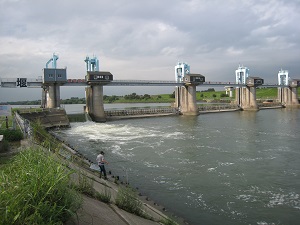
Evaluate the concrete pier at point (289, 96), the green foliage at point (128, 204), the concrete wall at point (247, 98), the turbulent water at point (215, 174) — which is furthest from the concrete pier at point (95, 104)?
the concrete pier at point (289, 96)

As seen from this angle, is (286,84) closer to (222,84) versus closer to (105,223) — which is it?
(222,84)

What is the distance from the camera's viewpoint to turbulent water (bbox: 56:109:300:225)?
38.8 feet

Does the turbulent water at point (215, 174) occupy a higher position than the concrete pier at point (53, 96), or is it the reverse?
the concrete pier at point (53, 96)

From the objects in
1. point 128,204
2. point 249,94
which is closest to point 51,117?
point 128,204

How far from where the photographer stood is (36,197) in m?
4.25

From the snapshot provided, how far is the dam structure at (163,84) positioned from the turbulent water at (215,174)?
24237mm

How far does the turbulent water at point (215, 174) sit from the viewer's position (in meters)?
11.8

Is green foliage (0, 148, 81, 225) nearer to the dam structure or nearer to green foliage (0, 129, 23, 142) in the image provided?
green foliage (0, 129, 23, 142)

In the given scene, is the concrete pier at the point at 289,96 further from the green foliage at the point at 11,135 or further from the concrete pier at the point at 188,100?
the green foliage at the point at 11,135

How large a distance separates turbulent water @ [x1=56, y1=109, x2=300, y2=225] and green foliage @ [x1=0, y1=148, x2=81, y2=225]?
25.0 feet

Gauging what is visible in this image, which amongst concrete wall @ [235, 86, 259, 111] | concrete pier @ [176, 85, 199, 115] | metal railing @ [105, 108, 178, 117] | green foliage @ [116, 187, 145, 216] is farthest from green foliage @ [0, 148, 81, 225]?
concrete wall @ [235, 86, 259, 111]

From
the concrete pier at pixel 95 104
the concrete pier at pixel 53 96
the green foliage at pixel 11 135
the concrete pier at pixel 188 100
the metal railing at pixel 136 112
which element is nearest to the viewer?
the green foliage at pixel 11 135

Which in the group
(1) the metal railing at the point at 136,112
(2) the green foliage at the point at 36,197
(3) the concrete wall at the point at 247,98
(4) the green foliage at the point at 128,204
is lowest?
(4) the green foliage at the point at 128,204

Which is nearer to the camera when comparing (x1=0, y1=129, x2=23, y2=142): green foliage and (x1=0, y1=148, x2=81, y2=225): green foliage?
(x1=0, y1=148, x2=81, y2=225): green foliage
